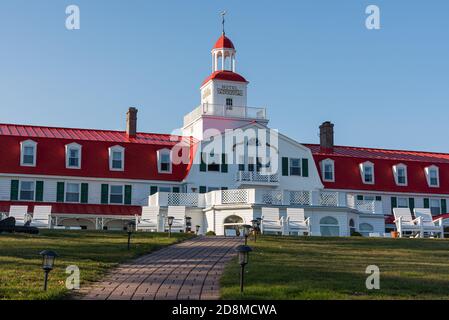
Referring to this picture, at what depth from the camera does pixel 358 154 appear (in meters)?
47.9

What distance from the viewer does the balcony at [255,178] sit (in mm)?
40275

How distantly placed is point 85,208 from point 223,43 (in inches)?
617

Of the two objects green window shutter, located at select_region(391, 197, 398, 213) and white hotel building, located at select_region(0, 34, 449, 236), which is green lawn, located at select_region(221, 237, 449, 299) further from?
green window shutter, located at select_region(391, 197, 398, 213)

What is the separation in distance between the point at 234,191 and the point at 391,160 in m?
15.5

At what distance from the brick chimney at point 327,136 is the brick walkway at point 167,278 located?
29.2m

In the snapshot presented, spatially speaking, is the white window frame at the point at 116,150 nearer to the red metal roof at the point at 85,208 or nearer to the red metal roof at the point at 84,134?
the red metal roof at the point at 84,134

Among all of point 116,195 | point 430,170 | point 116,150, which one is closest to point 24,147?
point 116,150

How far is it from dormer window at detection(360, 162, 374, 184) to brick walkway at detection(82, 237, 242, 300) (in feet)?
88.7

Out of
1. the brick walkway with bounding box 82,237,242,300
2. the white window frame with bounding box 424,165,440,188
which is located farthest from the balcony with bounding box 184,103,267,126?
the brick walkway with bounding box 82,237,242,300

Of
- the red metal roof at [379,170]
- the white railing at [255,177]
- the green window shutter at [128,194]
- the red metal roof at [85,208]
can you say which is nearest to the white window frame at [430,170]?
the red metal roof at [379,170]

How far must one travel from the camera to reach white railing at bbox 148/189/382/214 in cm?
3531
